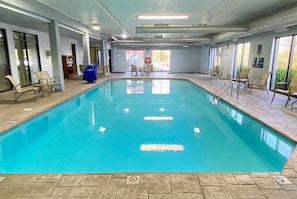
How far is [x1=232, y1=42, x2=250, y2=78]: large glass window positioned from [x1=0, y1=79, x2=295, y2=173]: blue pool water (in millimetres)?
4999

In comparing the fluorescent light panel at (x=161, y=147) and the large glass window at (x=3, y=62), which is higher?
the large glass window at (x=3, y=62)

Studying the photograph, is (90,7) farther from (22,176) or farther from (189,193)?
(189,193)

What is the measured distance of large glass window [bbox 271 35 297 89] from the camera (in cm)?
663

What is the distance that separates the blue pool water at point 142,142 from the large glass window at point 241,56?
5.00 meters

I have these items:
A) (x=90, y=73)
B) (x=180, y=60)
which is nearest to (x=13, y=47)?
(x=90, y=73)

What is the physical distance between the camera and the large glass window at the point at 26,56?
7688 millimetres

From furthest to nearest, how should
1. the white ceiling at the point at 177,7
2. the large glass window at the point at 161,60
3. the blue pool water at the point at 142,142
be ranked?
1. the large glass window at the point at 161,60
2. the white ceiling at the point at 177,7
3. the blue pool water at the point at 142,142

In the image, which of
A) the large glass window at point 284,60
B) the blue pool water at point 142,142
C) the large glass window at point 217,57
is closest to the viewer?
the blue pool water at point 142,142

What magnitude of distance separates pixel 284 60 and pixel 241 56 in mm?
2994

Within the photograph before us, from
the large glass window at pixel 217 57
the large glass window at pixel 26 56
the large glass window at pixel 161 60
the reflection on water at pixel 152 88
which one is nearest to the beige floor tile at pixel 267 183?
the reflection on water at pixel 152 88

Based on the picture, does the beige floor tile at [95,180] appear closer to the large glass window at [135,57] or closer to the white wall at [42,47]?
the white wall at [42,47]

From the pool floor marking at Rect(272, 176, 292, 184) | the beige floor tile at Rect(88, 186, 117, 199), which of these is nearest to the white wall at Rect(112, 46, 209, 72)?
the pool floor marking at Rect(272, 176, 292, 184)

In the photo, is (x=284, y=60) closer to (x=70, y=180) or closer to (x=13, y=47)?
(x=70, y=180)

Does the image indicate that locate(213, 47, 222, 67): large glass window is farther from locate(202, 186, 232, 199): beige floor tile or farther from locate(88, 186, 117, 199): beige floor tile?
locate(88, 186, 117, 199): beige floor tile
